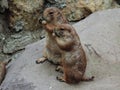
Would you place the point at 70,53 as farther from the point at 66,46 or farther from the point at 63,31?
the point at 63,31

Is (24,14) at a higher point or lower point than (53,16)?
lower

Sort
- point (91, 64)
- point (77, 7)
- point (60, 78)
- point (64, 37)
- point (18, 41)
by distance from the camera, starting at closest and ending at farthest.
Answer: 1. point (64, 37)
2. point (60, 78)
3. point (91, 64)
4. point (18, 41)
5. point (77, 7)

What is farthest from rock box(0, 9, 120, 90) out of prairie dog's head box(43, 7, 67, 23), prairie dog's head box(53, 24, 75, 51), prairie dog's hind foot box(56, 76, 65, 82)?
prairie dog's head box(43, 7, 67, 23)

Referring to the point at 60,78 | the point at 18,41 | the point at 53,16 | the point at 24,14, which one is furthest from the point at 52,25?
the point at 24,14

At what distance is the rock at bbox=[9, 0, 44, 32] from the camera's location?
6.90m

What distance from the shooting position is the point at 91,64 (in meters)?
5.45

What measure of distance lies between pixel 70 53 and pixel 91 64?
0.63 meters

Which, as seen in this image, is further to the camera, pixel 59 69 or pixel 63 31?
pixel 59 69

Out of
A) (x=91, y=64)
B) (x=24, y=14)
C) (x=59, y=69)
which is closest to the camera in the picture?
(x=59, y=69)

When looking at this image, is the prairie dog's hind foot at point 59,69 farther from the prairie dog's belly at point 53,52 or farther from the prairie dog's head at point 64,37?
the prairie dog's head at point 64,37

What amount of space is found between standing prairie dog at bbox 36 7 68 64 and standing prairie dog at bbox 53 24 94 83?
7.7 inches

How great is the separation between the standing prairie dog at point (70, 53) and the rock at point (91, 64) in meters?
0.12

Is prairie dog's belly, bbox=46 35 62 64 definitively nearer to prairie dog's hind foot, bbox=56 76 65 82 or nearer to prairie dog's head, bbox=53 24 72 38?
prairie dog's hind foot, bbox=56 76 65 82

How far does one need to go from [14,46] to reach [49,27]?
69.1 inches
